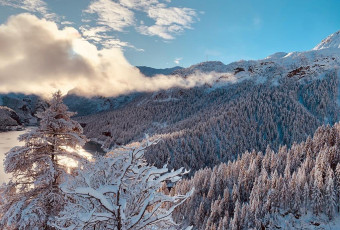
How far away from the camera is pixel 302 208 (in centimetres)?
4047

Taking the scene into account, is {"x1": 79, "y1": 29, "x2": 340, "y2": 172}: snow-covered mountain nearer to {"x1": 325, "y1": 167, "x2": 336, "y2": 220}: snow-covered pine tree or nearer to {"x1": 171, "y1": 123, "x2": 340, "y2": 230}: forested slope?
{"x1": 171, "y1": 123, "x2": 340, "y2": 230}: forested slope

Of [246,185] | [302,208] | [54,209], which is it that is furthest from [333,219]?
[54,209]

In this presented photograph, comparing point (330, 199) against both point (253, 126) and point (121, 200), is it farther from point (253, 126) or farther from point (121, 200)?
point (253, 126)

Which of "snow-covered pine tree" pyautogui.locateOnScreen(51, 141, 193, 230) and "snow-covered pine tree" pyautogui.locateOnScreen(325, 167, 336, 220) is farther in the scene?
"snow-covered pine tree" pyautogui.locateOnScreen(325, 167, 336, 220)

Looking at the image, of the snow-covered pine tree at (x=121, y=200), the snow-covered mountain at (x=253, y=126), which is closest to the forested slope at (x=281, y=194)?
the snow-covered pine tree at (x=121, y=200)

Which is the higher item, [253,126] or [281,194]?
[281,194]

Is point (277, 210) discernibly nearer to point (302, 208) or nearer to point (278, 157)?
point (302, 208)

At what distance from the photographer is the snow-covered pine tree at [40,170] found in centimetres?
1107

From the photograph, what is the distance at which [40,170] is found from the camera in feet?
40.9

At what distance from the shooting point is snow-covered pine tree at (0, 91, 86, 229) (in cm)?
1107

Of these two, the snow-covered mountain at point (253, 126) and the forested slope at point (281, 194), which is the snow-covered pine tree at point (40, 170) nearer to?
the forested slope at point (281, 194)

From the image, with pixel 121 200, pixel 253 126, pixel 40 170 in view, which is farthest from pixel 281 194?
pixel 253 126

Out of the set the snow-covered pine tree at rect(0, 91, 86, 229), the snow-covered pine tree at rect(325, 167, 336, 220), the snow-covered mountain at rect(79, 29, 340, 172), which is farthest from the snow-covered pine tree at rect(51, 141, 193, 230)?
the snow-covered mountain at rect(79, 29, 340, 172)

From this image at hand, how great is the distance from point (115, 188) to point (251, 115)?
6306 inches
